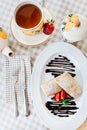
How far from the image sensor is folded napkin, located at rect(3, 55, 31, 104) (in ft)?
4.19

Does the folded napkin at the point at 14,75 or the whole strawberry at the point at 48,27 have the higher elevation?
the whole strawberry at the point at 48,27

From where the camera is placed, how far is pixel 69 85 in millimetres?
1242

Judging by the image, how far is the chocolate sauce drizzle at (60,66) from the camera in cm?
127

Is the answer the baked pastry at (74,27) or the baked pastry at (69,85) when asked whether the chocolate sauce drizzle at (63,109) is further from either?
the baked pastry at (74,27)

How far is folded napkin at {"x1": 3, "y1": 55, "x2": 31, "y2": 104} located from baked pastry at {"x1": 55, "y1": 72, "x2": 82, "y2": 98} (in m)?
0.11

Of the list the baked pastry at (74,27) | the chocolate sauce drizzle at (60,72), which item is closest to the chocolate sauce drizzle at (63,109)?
the chocolate sauce drizzle at (60,72)

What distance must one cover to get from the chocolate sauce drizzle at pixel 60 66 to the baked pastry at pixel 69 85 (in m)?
Result: 0.03

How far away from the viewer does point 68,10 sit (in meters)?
1.33

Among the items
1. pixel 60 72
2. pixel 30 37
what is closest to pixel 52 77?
pixel 60 72

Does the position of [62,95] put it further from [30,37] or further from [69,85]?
[30,37]

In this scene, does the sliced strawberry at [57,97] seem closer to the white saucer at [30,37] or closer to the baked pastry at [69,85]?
the baked pastry at [69,85]

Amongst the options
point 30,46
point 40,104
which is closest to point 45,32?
point 30,46

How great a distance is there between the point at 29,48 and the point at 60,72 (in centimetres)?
14

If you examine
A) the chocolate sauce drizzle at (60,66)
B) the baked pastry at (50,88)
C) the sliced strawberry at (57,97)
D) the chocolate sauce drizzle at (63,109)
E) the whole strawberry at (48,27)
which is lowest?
the chocolate sauce drizzle at (63,109)
